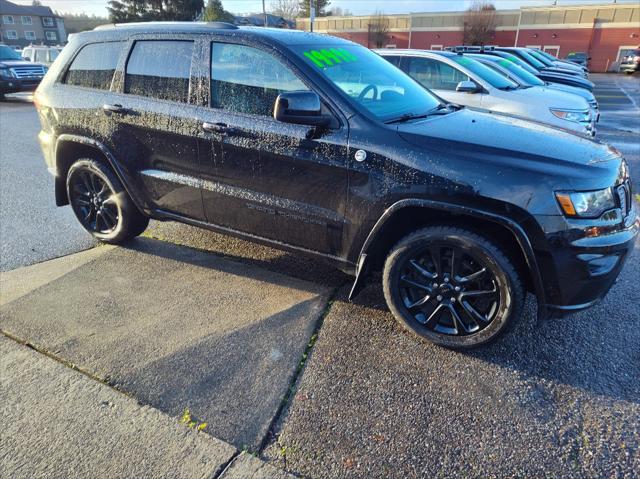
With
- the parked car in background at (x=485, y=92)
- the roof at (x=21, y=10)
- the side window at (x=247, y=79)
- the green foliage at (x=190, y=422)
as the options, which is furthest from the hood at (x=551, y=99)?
the roof at (x=21, y=10)

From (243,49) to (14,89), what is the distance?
680 inches

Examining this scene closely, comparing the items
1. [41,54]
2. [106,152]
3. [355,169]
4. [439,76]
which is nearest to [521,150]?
[355,169]

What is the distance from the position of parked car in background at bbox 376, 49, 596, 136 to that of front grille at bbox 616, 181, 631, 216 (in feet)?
14.4

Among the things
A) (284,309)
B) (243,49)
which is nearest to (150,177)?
(243,49)

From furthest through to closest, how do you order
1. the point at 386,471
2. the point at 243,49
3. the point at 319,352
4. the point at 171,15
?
the point at 171,15
the point at 243,49
the point at 319,352
the point at 386,471

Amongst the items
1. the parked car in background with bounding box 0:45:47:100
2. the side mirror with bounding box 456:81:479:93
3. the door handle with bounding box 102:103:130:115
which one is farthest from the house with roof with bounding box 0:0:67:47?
the door handle with bounding box 102:103:130:115

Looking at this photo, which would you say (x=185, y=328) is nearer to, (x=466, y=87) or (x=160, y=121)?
(x=160, y=121)

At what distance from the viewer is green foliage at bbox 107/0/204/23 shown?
43.1 meters

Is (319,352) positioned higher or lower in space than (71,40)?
lower

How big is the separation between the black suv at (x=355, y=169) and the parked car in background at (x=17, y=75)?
15.5 metres

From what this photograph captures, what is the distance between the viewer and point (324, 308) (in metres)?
3.25

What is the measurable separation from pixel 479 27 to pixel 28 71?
44188mm

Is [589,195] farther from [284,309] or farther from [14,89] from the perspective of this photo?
[14,89]

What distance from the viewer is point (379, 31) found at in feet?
169
